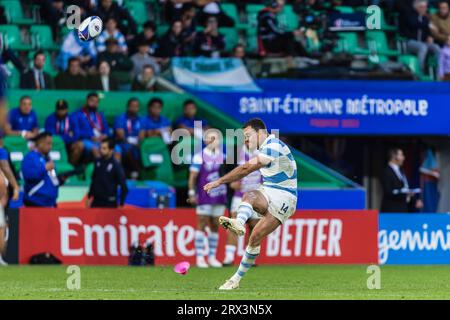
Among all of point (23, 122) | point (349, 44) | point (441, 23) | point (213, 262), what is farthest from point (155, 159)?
point (441, 23)

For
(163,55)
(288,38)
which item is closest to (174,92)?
(163,55)

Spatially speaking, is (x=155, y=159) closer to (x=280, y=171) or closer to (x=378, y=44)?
(x=378, y=44)

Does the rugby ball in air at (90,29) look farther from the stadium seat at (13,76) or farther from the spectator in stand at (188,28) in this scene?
the spectator in stand at (188,28)

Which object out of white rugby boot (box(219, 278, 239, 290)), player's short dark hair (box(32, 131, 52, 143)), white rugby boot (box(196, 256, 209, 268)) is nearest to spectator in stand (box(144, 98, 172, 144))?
player's short dark hair (box(32, 131, 52, 143))

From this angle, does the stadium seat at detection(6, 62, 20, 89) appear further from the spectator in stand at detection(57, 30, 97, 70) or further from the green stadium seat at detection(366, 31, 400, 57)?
the green stadium seat at detection(366, 31, 400, 57)

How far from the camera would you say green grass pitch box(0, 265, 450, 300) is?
1452cm

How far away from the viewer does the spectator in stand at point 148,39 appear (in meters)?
26.1

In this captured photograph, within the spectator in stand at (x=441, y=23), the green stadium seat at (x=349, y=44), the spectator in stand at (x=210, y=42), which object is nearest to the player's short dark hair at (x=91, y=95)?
the spectator in stand at (x=210, y=42)

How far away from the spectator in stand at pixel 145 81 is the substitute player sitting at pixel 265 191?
31.6ft

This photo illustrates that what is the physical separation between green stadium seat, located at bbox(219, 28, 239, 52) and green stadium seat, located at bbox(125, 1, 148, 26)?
5.20 feet

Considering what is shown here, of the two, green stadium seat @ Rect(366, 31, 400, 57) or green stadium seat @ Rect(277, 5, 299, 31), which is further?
green stadium seat @ Rect(366, 31, 400, 57)

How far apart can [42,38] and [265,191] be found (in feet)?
37.4

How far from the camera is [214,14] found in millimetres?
27312
